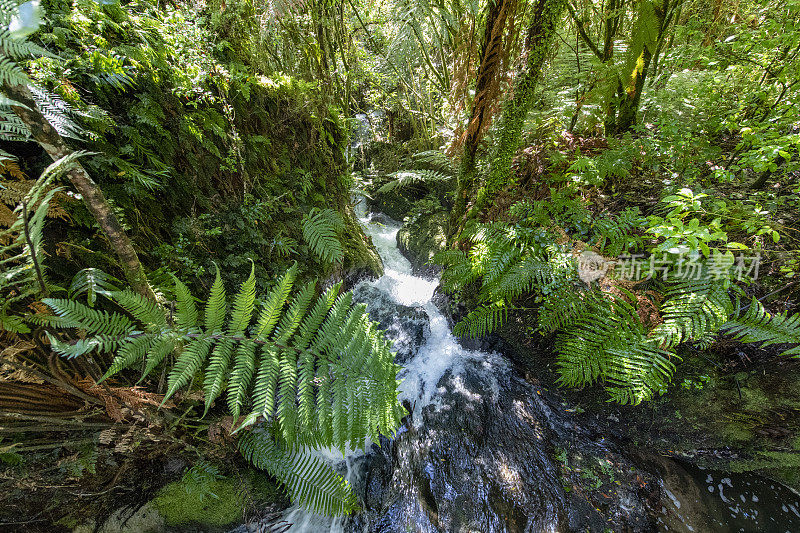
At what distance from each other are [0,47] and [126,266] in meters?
0.94

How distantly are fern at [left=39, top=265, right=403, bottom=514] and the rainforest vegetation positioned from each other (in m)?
0.02

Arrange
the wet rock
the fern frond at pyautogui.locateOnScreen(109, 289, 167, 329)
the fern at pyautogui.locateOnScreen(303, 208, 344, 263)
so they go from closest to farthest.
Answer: the fern frond at pyautogui.locateOnScreen(109, 289, 167, 329)
the fern at pyautogui.locateOnScreen(303, 208, 344, 263)
the wet rock

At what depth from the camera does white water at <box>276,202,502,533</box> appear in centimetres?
238

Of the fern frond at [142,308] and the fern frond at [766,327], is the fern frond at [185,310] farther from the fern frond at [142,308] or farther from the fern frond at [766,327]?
the fern frond at [766,327]

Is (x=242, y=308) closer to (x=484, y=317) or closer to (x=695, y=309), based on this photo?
(x=484, y=317)

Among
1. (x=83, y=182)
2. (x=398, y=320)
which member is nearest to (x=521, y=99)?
(x=398, y=320)

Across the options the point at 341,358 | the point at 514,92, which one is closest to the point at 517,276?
the point at 341,358

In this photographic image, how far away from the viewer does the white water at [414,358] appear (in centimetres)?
238

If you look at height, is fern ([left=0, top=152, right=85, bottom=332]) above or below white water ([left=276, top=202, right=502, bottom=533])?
above

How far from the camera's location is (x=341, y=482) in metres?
2.22

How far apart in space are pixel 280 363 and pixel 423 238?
409cm

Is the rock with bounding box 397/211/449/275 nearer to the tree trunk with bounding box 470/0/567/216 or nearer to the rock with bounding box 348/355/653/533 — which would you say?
the tree trunk with bounding box 470/0/567/216

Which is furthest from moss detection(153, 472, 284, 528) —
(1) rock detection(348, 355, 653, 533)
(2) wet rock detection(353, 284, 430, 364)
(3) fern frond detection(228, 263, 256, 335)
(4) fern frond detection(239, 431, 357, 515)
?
(2) wet rock detection(353, 284, 430, 364)

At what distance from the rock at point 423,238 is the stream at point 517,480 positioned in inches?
87.7
